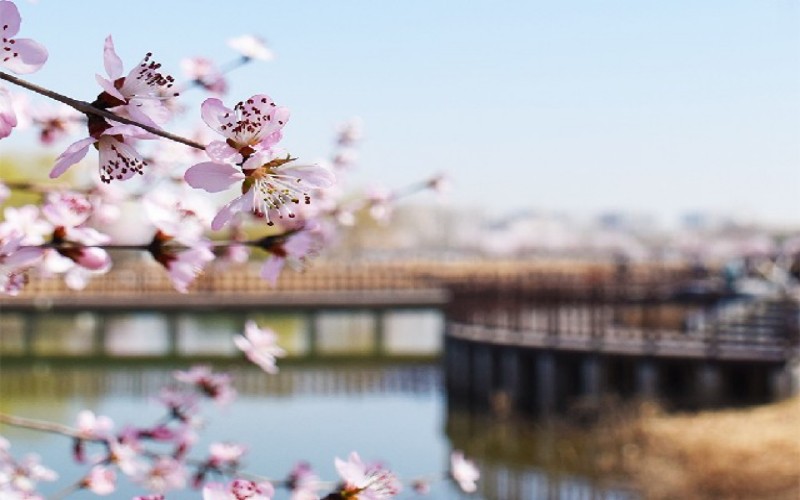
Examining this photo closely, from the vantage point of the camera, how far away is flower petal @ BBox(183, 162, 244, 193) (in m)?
1.21

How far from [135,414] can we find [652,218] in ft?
540

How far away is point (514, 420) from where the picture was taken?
47.3 ft

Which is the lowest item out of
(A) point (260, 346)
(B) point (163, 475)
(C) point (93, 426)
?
(B) point (163, 475)

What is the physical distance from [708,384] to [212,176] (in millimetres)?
12934

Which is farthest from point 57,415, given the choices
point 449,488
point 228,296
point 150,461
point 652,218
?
point 652,218

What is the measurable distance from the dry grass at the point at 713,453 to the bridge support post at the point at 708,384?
669 millimetres

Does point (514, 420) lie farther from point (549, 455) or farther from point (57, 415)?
point (57, 415)

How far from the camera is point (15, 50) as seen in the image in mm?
1197

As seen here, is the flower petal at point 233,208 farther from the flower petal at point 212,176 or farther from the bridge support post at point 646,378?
the bridge support post at point 646,378

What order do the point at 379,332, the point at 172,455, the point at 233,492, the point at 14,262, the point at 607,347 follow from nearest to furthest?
the point at 233,492
the point at 14,262
the point at 172,455
the point at 607,347
the point at 379,332

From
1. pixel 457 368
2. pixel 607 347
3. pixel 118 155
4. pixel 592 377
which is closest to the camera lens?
pixel 118 155

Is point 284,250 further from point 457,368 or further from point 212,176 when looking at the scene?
point 457,368

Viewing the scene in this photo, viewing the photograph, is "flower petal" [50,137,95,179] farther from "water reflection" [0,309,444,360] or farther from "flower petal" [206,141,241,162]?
"water reflection" [0,309,444,360]

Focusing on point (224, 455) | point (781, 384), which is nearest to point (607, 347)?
point (781, 384)
